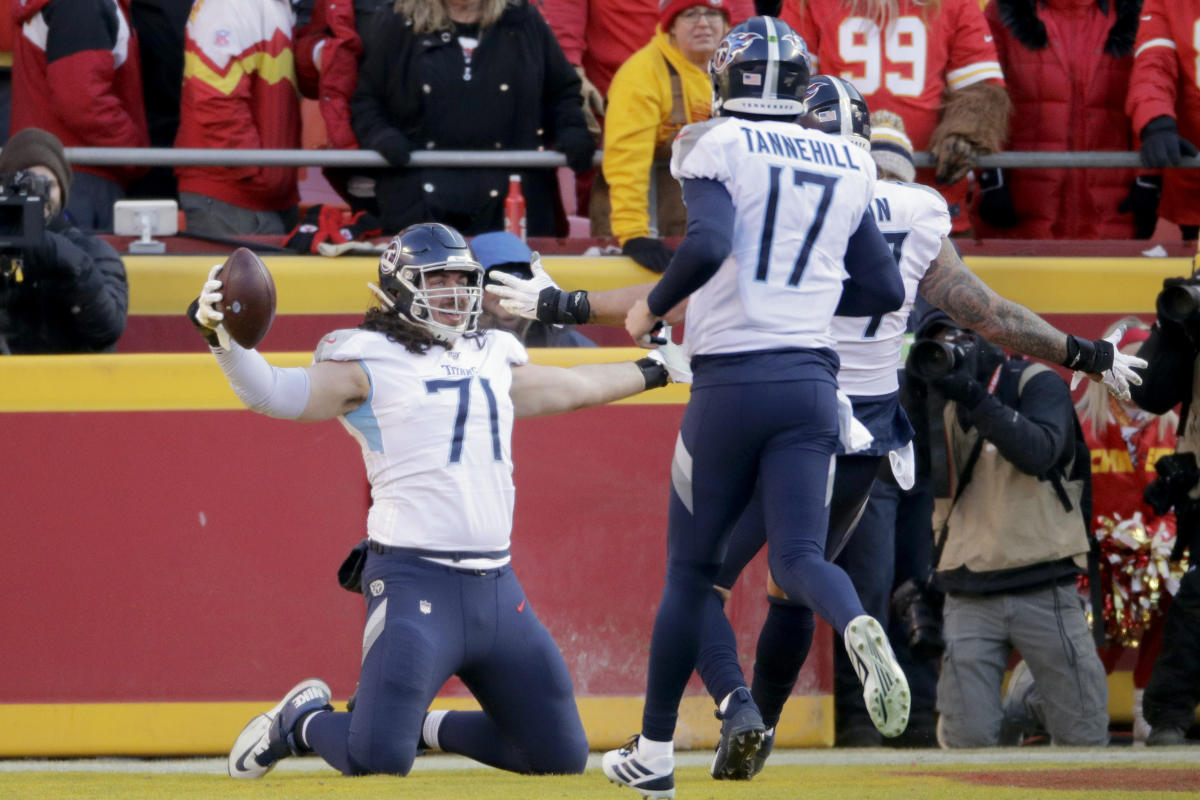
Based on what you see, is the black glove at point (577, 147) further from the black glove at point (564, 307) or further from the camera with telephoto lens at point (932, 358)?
the black glove at point (564, 307)

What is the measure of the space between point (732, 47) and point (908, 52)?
11.1ft

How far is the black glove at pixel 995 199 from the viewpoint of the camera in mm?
8288

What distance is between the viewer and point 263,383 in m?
5.08

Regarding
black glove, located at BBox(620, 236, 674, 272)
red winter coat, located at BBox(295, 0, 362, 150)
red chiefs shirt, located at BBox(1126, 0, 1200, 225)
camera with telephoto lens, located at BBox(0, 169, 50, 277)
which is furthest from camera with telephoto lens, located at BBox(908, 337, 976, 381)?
camera with telephoto lens, located at BBox(0, 169, 50, 277)

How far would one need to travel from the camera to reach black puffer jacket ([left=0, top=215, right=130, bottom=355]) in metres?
6.62

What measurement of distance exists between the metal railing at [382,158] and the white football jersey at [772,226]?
3.04 meters

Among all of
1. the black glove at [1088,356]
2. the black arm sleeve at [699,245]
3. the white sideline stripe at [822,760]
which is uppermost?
the black arm sleeve at [699,245]

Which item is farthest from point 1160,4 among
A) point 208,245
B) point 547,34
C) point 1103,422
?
point 208,245

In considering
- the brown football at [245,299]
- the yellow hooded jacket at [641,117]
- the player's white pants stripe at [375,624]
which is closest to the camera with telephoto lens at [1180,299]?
the yellow hooded jacket at [641,117]

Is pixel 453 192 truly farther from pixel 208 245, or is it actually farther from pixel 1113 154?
pixel 1113 154

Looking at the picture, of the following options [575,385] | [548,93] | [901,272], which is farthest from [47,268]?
[901,272]

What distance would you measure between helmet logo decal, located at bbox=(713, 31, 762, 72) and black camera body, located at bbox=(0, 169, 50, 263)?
9.77ft

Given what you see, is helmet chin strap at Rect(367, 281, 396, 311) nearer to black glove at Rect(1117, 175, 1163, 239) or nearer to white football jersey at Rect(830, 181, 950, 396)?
white football jersey at Rect(830, 181, 950, 396)

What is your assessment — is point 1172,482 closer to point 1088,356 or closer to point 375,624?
point 1088,356
